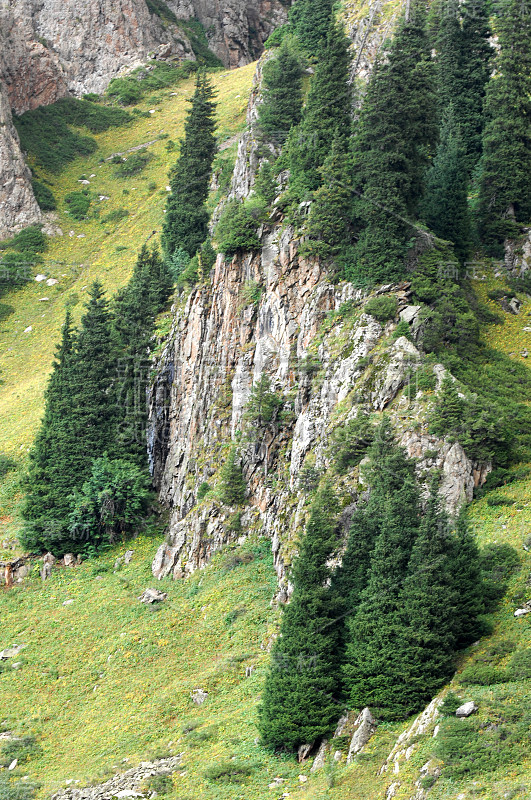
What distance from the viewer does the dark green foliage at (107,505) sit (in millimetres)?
67875

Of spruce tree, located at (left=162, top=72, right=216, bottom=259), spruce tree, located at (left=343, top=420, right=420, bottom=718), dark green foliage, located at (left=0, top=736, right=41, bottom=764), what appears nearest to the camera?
spruce tree, located at (left=343, top=420, right=420, bottom=718)

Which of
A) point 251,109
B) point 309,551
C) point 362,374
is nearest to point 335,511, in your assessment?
point 309,551

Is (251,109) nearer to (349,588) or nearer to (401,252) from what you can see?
(401,252)

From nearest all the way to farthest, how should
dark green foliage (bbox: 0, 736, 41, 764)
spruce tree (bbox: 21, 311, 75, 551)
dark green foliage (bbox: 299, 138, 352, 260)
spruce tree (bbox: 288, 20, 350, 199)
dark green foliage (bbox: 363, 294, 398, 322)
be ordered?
dark green foliage (bbox: 0, 736, 41, 764)
dark green foliage (bbox: 363, 294, 398, 322)
dark green foliage (bbox: 299, 138, 352, 260)
spruce tree (bbox: 288, 20, 350, 199)
spruce tree (bbox: 21, 311, 75, 551)

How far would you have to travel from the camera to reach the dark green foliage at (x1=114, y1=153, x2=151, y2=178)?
106625mm

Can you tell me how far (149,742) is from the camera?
5003cm

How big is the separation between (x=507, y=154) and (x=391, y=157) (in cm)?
1094

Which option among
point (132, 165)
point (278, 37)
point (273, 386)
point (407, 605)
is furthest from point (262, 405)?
point (132, 165)

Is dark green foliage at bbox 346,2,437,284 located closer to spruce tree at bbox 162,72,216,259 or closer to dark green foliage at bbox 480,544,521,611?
spruce tree at bbox 162,72,216,259

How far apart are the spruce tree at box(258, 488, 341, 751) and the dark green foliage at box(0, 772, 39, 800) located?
1103 cm

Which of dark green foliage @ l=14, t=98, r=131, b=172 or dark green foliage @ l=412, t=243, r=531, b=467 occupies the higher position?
dark green foliage @ l=14, t=98, r=131, b=172

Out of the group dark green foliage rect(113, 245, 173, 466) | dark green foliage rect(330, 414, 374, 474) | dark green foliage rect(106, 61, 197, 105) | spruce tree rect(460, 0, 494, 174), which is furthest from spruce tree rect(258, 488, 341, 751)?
dark green foliage rect(106, 61, 197, 105)

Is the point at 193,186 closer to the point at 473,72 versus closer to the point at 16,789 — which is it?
the point at 473,72

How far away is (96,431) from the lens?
7019 cm
